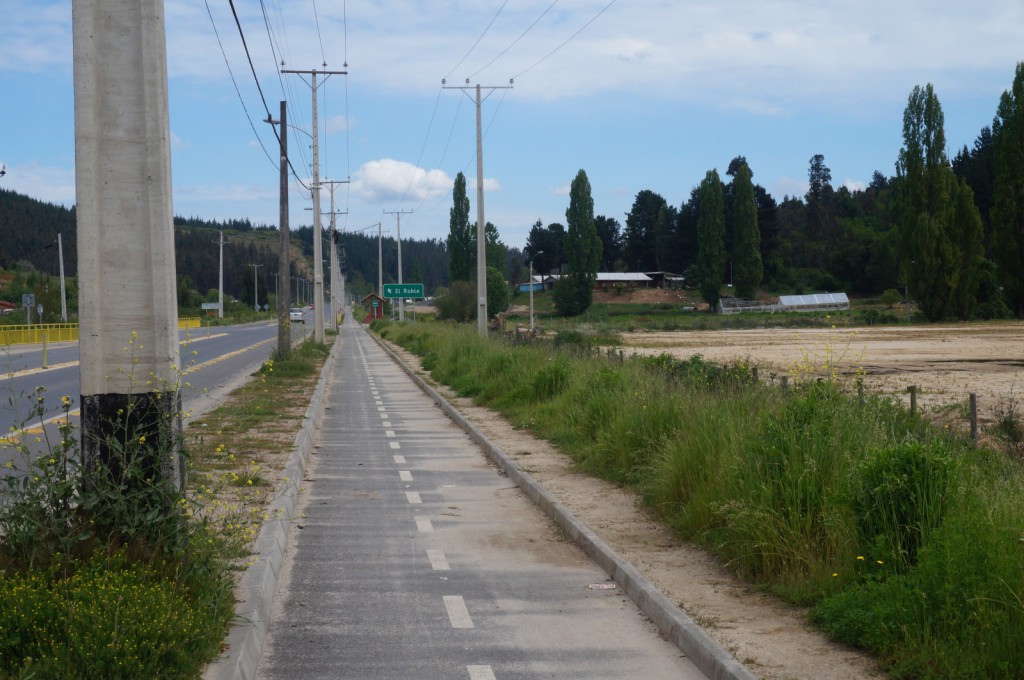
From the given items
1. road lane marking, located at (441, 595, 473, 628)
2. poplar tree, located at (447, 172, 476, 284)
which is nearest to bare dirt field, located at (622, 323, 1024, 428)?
road lane marking, located at (441, 595, 473, 628)

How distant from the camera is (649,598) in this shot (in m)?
6.77

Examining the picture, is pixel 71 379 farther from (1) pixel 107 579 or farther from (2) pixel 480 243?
(1) pixel 107 579

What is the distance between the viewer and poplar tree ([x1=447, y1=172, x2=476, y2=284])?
9812cm

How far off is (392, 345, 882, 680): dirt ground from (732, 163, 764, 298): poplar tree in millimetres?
89300

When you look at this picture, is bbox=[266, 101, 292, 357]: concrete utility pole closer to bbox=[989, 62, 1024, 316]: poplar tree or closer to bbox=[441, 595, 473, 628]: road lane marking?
bbox=[441, 595, 473, 628]: road lane marking

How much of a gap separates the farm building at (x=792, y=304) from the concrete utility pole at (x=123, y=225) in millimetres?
96047

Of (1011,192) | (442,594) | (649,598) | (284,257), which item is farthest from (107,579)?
(1011,192)

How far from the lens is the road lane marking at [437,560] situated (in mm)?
8086

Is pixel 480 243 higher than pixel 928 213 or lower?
lower

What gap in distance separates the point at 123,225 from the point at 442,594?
3.36m

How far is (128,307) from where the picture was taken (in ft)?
21.0

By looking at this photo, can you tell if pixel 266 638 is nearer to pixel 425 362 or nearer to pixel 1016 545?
pixel 1016 545

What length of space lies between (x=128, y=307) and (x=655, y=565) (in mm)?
4301

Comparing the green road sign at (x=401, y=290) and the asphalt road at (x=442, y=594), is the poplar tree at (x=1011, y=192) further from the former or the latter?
the asphalt road at (x=442, y=594)
